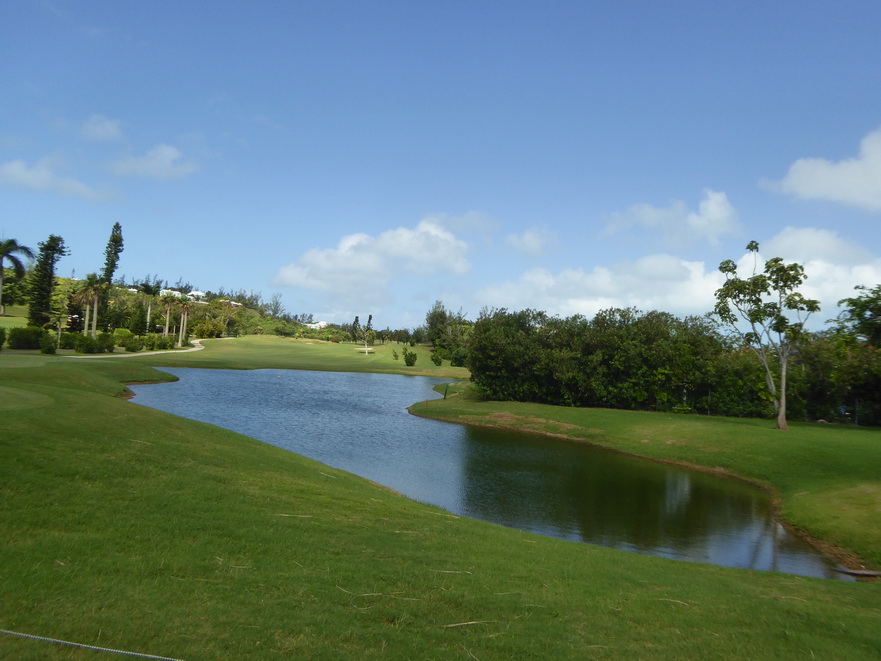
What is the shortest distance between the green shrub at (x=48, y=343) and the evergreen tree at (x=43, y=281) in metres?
22.0

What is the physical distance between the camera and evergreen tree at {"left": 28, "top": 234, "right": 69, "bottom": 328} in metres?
79.2

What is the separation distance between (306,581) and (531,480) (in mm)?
19376

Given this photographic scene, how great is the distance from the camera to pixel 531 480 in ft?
83.3

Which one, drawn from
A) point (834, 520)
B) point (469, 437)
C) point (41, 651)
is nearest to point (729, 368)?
point (469, 437)

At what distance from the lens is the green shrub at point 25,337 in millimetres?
58875

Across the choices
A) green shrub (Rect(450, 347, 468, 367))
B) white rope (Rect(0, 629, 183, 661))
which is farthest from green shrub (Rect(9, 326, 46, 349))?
white rope (Rect(0, 629, 183, 661))

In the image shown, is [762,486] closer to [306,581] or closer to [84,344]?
[306,581]

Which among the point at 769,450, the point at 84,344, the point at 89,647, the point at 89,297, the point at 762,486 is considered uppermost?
the point at 89,297

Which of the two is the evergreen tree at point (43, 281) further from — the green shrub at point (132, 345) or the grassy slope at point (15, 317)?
the green shrub at point (132, 345)

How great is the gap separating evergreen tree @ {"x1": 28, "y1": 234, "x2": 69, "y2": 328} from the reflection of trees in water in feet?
255

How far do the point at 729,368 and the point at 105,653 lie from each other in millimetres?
46717

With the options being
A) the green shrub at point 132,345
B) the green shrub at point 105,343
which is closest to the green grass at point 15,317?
the green shrub at point 132,345

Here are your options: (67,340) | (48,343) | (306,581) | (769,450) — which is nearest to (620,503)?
(769,450)

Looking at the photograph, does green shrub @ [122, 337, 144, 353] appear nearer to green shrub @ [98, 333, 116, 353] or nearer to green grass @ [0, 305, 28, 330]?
green shrub @ [98, 333, 116, 353]
